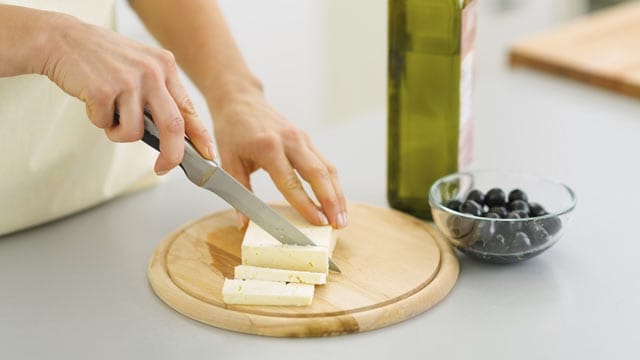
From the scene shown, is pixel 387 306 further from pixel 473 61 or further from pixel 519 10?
pixel 519 10

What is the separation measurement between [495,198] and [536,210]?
5 cm

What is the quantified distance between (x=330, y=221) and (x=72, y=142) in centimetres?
34

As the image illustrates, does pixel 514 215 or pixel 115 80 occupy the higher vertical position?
pixel 115 80

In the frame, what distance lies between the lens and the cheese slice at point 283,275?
98 cm

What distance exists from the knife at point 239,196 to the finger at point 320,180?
0.09m

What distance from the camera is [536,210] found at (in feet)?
3.43

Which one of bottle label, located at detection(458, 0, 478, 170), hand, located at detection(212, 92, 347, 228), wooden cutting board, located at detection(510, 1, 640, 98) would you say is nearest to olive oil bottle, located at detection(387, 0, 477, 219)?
bottle label, located at detection(458, 0, 478, 170)

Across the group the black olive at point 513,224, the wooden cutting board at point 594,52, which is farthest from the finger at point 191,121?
the wooden cutting board at point 594,52

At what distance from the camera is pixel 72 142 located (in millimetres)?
1155

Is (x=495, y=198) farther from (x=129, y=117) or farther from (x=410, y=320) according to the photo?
(x=129, y=117)

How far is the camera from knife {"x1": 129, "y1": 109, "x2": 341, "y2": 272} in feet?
3.31

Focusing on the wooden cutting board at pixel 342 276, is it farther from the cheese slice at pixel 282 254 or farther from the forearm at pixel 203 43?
the forearm at pixel 203 43

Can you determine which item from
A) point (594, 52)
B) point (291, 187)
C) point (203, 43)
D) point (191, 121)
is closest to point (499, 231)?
point (291, 187)

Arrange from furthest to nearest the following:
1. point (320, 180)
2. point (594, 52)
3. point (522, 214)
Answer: point (594, 52), point (320, 180), point (522, 214)
